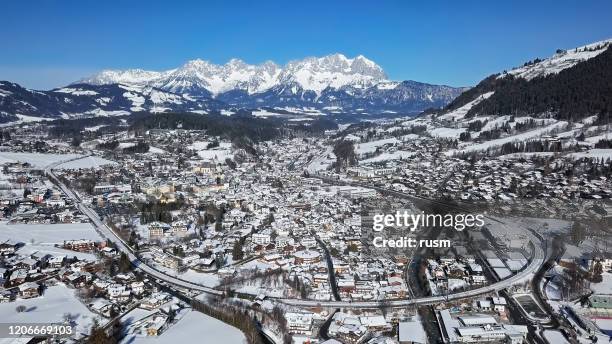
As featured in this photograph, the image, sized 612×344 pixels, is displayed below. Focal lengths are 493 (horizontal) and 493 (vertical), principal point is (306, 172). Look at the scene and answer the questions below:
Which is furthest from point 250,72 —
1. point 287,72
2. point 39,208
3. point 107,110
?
point 39,208

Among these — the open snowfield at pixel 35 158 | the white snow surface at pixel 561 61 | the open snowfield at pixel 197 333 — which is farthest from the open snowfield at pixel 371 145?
the open snowfield at pixel 197 333

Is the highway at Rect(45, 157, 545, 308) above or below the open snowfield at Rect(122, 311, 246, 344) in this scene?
above

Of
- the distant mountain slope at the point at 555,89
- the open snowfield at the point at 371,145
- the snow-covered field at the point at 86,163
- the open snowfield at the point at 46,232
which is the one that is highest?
the distant mountain slope at the point at 555,89

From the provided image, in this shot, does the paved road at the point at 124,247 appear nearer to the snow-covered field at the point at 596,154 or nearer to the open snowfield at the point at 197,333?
the open snowfield at the point at 197,333

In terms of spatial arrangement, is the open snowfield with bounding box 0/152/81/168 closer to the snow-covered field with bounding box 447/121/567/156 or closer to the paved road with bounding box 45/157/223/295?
the paved road with bounding box 45/157/223/295

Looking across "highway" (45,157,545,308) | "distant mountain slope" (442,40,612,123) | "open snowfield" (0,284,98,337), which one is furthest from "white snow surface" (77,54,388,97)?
"open snowfield" (0,284,98,337)

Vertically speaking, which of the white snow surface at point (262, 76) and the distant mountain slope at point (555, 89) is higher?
the white snow surface at point (262, 76)

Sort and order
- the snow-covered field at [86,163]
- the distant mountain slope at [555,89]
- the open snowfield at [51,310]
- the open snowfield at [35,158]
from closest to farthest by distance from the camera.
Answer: the open snowfield at [51,310] → the snow-covered field at [86,163] → the open snowfield at [35,158] → the distant mountain slope at [555,89]
